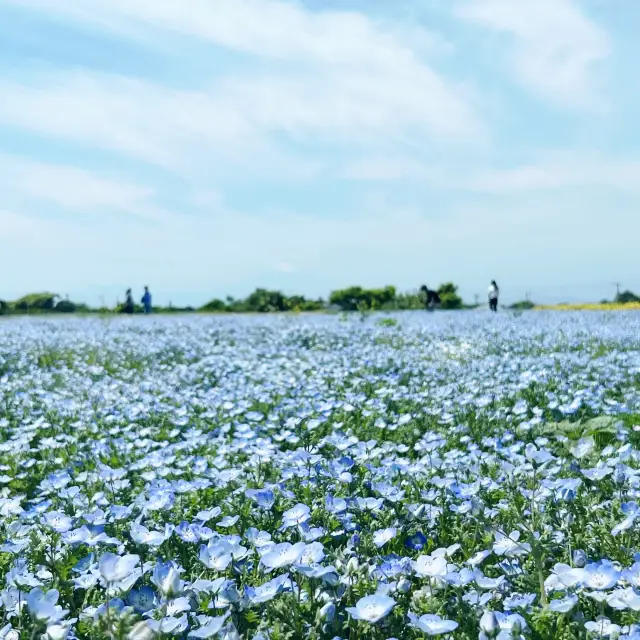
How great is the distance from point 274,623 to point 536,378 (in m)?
4.72

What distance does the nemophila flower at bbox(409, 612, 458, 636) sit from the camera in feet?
5.96

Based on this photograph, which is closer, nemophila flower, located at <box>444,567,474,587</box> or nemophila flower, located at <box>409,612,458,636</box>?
nemophila flower, located at <box>409,612,458,636</box>

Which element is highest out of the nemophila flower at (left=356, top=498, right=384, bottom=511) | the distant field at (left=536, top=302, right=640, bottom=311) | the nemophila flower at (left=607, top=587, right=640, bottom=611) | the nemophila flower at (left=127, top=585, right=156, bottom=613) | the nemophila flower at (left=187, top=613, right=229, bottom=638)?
the distant field at (left=536, top=302, right=640, bottom=311)

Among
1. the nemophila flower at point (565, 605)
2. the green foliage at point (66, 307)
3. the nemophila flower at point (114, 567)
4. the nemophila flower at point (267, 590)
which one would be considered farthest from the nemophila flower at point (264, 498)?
the green foliage at point (66, 307)

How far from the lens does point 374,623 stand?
2088 millimetres

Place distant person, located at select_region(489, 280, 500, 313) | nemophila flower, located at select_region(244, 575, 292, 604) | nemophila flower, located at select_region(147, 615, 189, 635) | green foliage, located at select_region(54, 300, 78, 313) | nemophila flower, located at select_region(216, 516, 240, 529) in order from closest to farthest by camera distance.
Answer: nemophila flower, located at select_region(147, 615, 189, 635) → nemophila flower, located at select_region(244, 575, 292, 604) → nemophila flower, located at select_region(216, 516, 240, 529) → distant person, located at select_region(489, 280, 500, 313) → green foliage, located at select_region(54, 300, 78, 313)

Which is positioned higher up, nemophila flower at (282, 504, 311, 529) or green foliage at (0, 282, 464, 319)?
green foliage at (0, 282, 464, 319)

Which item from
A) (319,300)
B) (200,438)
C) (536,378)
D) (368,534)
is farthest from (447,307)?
(368,534)

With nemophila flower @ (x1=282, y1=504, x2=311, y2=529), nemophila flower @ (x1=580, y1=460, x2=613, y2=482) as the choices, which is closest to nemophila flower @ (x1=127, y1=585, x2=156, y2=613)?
nemophila flower @ (x1=282, y1=504, x2=311, y2=529)

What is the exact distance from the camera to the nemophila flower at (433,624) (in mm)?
1815

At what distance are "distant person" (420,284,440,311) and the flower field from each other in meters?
17.0

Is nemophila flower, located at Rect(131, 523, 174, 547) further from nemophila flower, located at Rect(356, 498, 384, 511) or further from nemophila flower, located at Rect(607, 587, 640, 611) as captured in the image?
nemophila flower, located at Rect(607, 587, 640, 611)

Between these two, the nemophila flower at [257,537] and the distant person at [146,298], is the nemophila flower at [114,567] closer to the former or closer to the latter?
the nemophila flower at [257,537]

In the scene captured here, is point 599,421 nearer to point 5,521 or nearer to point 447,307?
point 5,521
